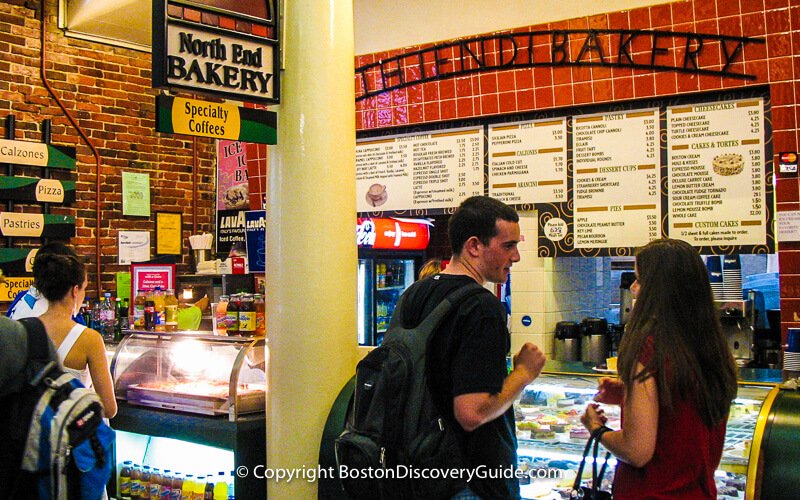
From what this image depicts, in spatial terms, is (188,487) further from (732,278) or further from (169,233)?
(169,233)

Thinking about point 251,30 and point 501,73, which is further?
point 501,73

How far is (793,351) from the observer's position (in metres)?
4.29

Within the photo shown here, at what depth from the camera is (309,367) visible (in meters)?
4.07

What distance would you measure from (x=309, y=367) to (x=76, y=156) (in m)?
4.77

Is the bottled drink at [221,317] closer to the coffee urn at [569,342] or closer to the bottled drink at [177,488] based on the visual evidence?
the bottled drink at [177,488]

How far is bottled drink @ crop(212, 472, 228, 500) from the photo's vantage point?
15.5 feet

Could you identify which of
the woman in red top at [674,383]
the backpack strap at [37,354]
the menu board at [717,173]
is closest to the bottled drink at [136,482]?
the backpack strap at [37,354]

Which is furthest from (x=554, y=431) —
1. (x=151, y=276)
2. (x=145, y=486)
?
(x=151, y=276)

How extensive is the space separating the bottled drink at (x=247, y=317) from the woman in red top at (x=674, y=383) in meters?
2.95

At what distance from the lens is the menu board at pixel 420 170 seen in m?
6.03

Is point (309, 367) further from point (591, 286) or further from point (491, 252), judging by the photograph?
point (591, 286)

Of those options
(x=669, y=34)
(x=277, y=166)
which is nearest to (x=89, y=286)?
(x=277, y=166)

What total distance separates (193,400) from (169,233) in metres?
4.21

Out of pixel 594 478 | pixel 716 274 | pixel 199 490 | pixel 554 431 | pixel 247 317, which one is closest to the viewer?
pixel 594 478
